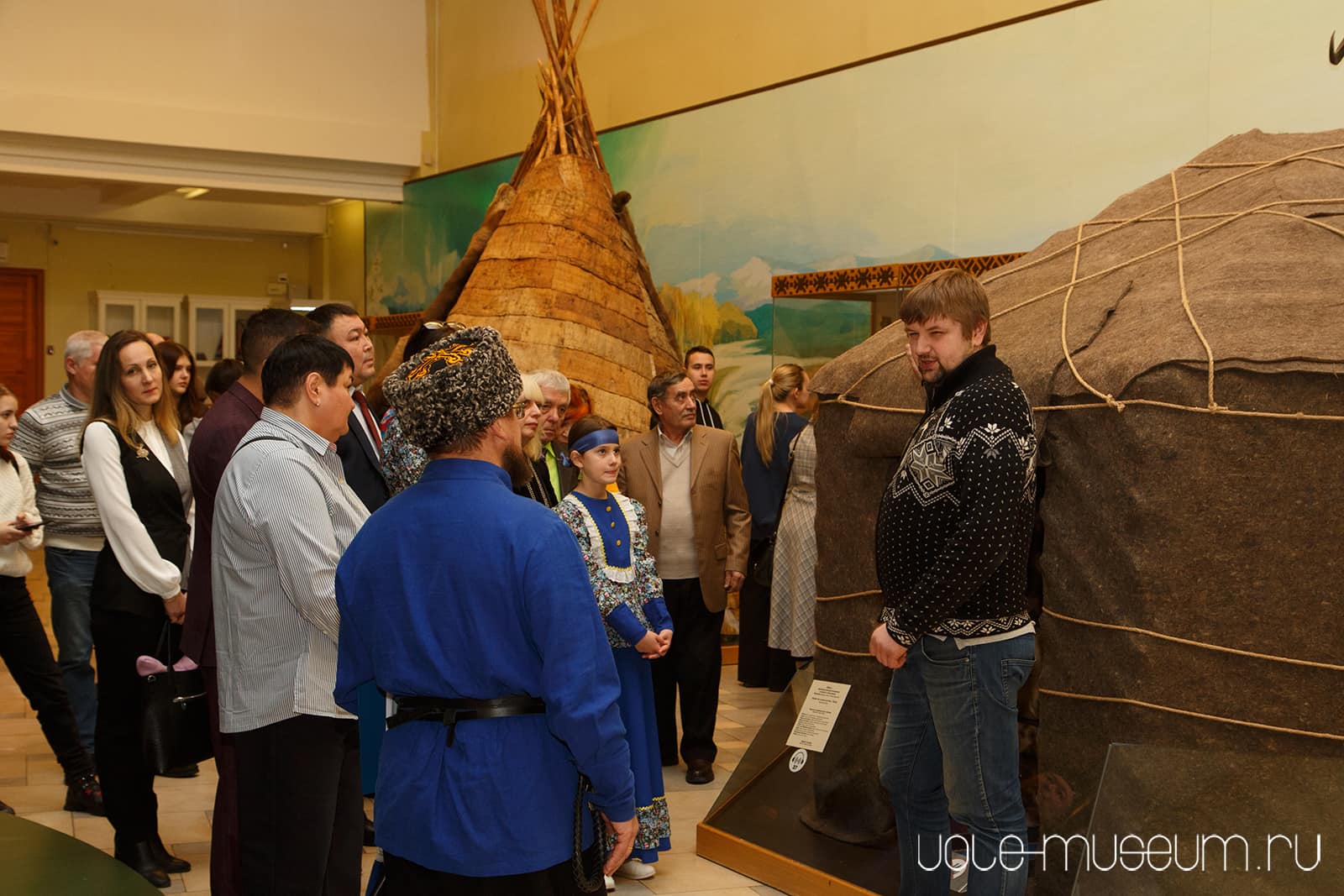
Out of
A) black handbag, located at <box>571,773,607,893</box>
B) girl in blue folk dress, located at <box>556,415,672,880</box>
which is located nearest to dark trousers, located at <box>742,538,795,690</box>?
girl in blue folk dress, located at <box>556,415,672,880</box>

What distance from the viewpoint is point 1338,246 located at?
339 centimetres

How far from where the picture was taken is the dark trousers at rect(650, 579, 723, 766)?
16.8ft

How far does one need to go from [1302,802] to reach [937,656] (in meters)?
0.74

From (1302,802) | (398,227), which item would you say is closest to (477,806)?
(1302,802)

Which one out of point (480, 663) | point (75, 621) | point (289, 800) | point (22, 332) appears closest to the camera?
point (480, 663)

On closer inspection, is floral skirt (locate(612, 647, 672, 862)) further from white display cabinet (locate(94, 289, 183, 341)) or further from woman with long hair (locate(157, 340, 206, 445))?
white display cabinet (locate(94, 289, 183, 341))

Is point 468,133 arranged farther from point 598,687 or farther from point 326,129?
point 598,687

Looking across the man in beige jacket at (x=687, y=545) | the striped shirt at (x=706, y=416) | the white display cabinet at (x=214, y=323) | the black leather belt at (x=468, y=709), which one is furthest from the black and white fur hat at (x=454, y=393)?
the white display cabinet at (x=214, y=323)

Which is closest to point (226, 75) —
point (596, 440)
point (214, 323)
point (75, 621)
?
point (214, 323)

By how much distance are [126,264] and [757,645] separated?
36.9ft

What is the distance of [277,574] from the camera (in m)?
2.62

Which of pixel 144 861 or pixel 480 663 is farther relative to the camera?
pixel 144 861

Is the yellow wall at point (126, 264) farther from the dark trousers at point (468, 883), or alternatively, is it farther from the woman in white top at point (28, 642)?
the dark trousers at point (468, 883)

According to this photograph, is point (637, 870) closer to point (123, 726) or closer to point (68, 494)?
point (123, 726)
